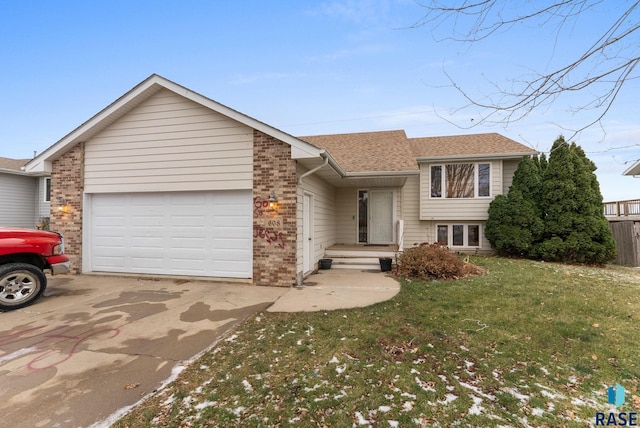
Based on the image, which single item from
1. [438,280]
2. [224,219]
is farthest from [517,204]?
[224,219]

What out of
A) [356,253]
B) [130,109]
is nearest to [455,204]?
[356,253]

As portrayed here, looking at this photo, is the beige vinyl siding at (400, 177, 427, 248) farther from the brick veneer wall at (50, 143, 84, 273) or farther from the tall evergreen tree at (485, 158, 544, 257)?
the brick veneer wall at (50, 143, 84, 273)

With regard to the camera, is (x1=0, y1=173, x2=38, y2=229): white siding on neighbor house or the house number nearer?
the house number

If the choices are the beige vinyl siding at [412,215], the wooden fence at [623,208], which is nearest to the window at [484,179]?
the beige vinyl siding at [412,215]

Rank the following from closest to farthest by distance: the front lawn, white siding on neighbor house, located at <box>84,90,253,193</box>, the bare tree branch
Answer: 1. the bare tree branch
2. the front lawn
3. white siding on neighbor house, located at <box>84,90,253,193</box>

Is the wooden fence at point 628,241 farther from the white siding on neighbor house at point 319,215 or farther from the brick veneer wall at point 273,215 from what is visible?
the brick veneer wall at point 273,215

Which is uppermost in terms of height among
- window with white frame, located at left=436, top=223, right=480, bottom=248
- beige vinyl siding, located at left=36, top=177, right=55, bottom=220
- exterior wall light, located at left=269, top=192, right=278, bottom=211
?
beige vinyl siding, located at left=36, top=177, right=55, bottom=220

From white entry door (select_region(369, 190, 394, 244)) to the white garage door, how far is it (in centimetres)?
596

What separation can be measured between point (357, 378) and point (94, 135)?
354 inches

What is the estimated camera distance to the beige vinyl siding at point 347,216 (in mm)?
11688

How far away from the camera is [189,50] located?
10352 millimetres

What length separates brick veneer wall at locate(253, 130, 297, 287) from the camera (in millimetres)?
6672

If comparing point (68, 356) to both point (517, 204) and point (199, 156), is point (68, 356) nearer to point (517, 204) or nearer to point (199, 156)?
point (199, 156)

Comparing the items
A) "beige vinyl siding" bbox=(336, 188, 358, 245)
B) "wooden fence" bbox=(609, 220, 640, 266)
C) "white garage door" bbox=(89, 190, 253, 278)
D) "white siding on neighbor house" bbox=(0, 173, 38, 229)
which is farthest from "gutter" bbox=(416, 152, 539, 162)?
"white siding on neighbor house" bbox=(0, 173, 38, 229)
